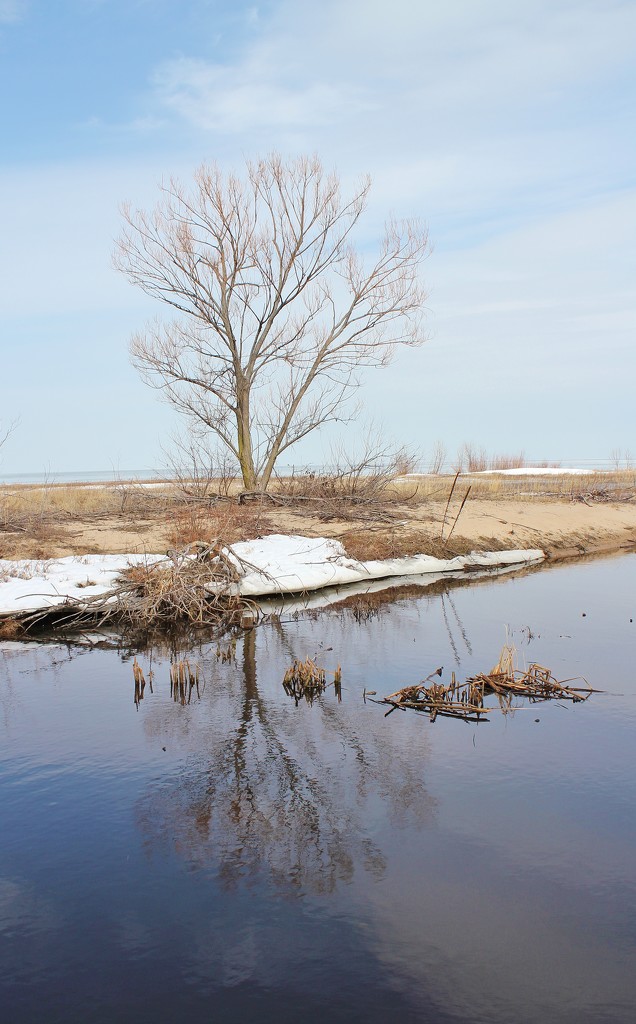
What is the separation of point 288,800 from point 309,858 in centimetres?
72

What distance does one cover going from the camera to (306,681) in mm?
7789

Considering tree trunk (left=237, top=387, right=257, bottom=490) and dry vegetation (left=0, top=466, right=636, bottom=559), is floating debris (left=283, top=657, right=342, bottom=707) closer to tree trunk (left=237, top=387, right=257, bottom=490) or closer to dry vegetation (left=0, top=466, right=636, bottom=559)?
dry vegetation (left=0, top=466, right=636, bottom=559)

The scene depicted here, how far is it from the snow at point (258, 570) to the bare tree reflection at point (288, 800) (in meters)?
4.35

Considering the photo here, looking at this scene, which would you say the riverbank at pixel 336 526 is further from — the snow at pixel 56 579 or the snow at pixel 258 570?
the snow at pixel 56 579

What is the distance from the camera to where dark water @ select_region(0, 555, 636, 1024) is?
11.9 ft

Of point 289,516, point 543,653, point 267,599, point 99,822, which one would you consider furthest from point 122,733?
point 289,516

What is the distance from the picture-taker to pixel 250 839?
4875mm

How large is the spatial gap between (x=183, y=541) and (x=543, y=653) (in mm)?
6746

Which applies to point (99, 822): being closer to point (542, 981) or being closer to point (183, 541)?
point (542, 981)

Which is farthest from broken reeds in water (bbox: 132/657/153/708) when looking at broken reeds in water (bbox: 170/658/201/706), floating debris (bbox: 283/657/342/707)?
floating debris (bbox: 283/657/342/707)

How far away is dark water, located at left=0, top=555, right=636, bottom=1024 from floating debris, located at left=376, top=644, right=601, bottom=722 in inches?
8.3

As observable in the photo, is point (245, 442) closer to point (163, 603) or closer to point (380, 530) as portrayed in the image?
point (380, 530)

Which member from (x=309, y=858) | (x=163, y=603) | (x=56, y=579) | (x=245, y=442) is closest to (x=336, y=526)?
(x=245, y=442)

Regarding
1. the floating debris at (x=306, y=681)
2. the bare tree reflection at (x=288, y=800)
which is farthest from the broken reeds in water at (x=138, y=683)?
the floating debris at (x=306, y=681)
